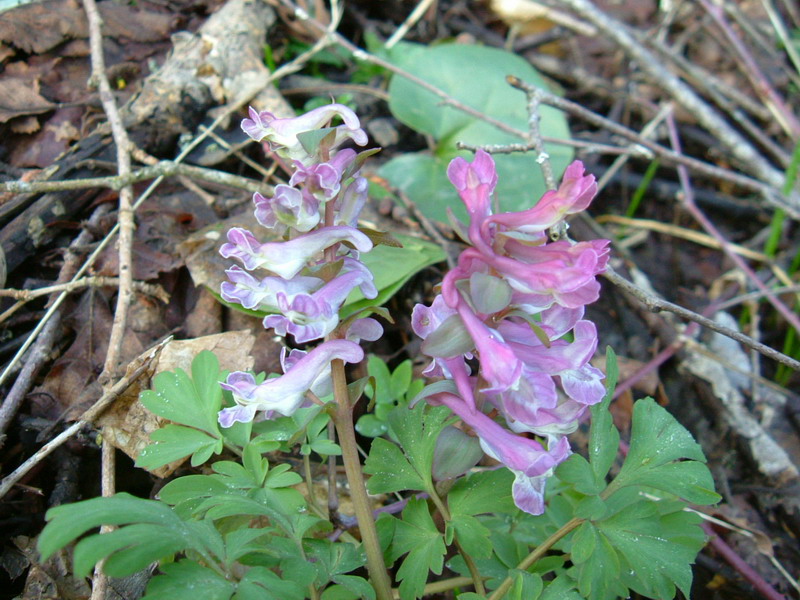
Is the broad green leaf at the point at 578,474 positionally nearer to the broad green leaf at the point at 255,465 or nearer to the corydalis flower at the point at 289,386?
the corydalis flower at the point at 289,386

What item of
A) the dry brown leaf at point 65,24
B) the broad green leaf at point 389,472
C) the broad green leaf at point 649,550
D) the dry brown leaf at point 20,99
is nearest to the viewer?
the broad green leaf at point 649,550

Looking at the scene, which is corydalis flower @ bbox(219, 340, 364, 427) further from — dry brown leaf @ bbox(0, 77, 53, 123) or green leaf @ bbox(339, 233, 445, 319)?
dry brown leaf @ bbox(0, 77, 53, 123)

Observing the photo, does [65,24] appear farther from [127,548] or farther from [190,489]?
[127,548]

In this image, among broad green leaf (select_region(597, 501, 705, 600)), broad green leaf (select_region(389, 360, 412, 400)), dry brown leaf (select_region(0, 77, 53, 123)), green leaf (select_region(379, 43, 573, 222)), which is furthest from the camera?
green leaf (select_region(379, 43, 573, 222))

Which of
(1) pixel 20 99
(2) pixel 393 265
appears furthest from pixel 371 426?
(1) pixel 20 99

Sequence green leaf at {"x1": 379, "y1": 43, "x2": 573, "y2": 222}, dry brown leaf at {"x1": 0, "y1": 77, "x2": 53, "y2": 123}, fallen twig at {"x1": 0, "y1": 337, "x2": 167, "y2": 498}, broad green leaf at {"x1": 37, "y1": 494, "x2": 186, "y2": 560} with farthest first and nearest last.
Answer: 1. green leaf at {"x1": 379, "y1": 43, "x2": 573, "y2": 222}
2. dry brown leaf at {"x1": 0, "y1": 77, "x2": 53, "y2": 123}
3. fallen twig at {"x1": 0, "y1": 337, "x2": 167, "y2": 498}
4. broad green leaf at {"x1": 37, "y1": 494, "x2": 186, "y2": 560}

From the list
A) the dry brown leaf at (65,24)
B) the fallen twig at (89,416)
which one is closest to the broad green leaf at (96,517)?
the fallen twig at (89,416)

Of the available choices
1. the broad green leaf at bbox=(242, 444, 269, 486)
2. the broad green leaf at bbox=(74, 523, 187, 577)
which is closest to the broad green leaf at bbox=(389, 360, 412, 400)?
the broad green leaf at bbox=(242, 444, 269, 486)
